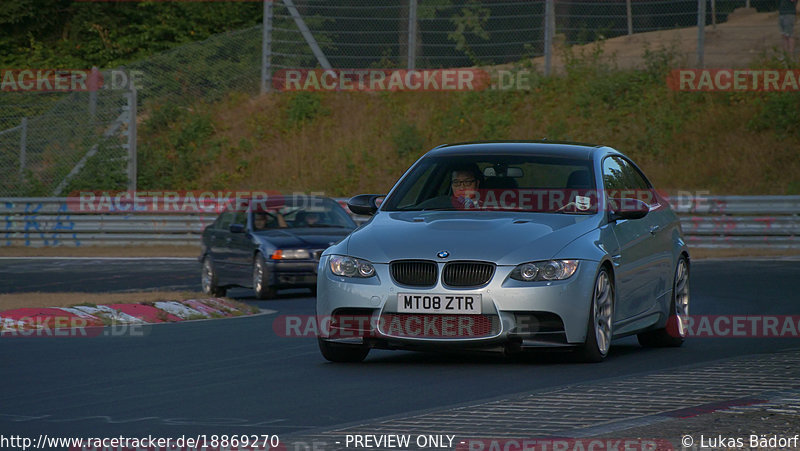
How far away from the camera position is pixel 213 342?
38.4 ft

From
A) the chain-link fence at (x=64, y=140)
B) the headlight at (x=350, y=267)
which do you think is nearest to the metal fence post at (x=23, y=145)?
the chain-link fence at (x=64, y=140)

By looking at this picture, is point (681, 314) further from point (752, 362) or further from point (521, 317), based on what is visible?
point (521, 317)

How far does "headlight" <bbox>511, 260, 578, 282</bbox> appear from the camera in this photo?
9.16 meters

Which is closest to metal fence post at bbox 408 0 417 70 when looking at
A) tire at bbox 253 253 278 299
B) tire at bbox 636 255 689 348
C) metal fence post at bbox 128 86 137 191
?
metal fence post at bbox 128 86 137 191

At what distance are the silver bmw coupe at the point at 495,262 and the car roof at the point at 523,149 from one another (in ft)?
0.04

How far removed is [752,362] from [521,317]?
1785mm

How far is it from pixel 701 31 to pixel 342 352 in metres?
24.9

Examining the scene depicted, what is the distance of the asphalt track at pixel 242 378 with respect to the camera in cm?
710

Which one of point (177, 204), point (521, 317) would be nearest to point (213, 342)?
point (521, 317)

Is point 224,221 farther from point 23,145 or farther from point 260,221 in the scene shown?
point 23,145

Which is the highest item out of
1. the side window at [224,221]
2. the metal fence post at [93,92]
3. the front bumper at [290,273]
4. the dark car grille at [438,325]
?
the metal fence post at [93,92]

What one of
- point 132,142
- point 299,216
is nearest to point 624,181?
point 299,216

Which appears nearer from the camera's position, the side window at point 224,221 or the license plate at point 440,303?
the license plate at point 440,303

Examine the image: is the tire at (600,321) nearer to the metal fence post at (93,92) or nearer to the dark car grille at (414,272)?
the dark car grille at (414,272)
